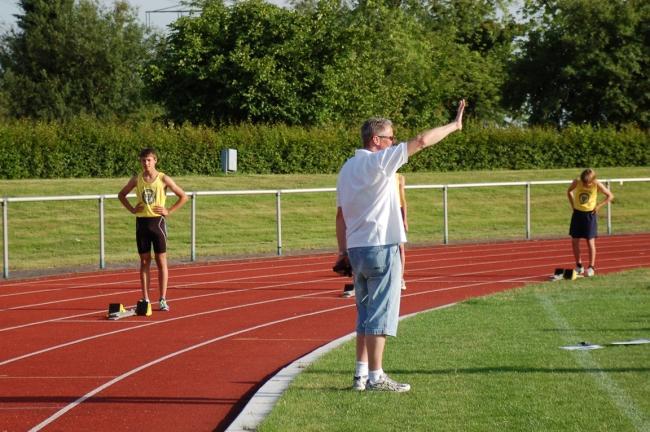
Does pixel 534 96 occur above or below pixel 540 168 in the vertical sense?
above

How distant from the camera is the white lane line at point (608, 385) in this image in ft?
23.6

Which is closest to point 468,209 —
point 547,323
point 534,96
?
point 547,323

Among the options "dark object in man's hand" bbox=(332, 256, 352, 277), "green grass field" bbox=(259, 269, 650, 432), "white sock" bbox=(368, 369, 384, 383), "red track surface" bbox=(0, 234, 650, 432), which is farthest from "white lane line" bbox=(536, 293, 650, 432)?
"red track surface" bbox=(0, 234, 650, 432)

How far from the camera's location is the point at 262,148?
40719 millimetres

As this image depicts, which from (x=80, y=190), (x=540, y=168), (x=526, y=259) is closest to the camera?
(x=526, y=259)

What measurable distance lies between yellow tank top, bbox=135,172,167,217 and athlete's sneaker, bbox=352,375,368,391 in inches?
254

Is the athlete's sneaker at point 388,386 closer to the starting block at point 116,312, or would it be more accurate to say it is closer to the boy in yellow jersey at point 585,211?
the starting block at point 116,312

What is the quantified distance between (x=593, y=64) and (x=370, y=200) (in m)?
58.3

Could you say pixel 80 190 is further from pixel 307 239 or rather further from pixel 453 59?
pixel 453 59

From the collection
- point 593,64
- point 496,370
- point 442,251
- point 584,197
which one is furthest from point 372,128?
point 593,64

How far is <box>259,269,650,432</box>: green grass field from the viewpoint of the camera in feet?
24.1

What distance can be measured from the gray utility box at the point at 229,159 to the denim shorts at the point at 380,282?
2902 cm

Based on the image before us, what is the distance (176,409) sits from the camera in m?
8.57

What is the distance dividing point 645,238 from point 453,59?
1923 inches
